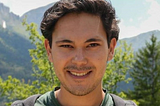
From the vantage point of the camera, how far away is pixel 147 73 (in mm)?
38969

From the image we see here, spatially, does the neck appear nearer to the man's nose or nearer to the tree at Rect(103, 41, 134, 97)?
the man's nose

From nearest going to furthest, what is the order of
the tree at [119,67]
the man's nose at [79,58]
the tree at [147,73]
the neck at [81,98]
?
1. the man's nose at [79,58]
2. the neck at [81,98]
3. the tree at [119,67]
4. the tree at [147,73]

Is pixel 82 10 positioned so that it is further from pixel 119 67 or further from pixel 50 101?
pixel 119 67

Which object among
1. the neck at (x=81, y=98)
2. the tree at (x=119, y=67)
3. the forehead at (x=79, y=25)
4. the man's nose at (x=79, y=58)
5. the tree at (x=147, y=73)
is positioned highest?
the forehead at (x=79, y=25)

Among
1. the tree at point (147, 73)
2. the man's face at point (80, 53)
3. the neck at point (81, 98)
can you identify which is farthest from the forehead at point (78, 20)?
the tree at point (147, 73)

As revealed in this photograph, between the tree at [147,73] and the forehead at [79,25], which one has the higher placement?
the forehead at [79,25]

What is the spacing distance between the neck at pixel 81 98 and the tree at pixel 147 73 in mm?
34932

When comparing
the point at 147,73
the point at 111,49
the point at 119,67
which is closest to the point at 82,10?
the point at 111,49

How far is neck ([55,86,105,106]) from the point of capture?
96.6 inches

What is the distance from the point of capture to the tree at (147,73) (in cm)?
3702

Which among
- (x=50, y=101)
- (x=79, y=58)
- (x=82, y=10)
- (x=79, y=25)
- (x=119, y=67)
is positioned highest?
(x=82, y=10)

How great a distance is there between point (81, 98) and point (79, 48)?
50 centimetres

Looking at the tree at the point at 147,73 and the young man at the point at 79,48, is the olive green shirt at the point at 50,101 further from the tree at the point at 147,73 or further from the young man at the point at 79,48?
the tree at the point at 147,73

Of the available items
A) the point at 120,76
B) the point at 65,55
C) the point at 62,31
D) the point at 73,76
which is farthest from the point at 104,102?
the point at 120,76
